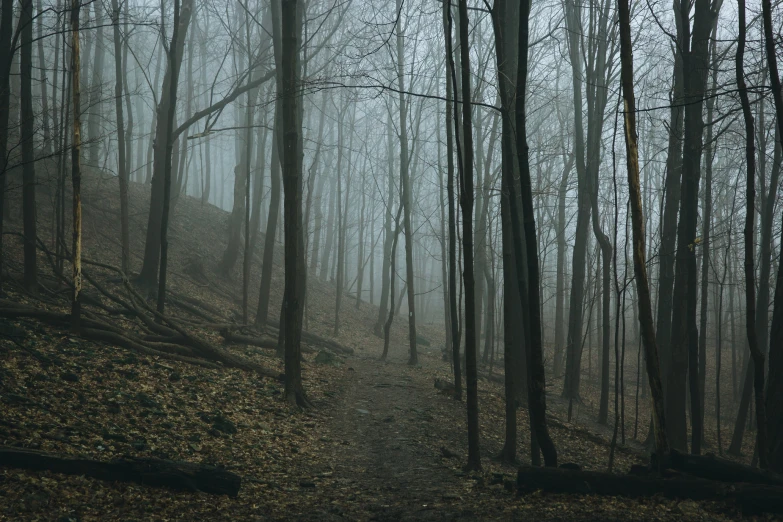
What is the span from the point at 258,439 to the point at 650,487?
487cm

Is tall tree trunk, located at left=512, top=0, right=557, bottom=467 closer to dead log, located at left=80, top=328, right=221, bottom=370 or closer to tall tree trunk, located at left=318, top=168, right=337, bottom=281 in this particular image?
dead log, located at left=80, top=328, right=221, bottom=370

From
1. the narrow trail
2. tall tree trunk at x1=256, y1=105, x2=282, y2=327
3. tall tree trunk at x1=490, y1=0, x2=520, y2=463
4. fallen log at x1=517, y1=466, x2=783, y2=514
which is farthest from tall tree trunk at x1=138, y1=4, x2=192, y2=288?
fallen log at x1=517, y1=466, x2=783, y2=514

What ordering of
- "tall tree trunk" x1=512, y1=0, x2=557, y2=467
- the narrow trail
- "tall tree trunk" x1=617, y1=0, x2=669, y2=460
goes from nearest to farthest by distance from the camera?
the narrow trail
"tall tree trunk" x1=617, y1=0, x2=669, y2=460
"tall tree trunk" x1=512, y1=0, x2=557, y2=467

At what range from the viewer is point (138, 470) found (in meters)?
4.95

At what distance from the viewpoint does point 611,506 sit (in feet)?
16.2

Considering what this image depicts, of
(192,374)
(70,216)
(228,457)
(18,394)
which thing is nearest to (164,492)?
(228,457)

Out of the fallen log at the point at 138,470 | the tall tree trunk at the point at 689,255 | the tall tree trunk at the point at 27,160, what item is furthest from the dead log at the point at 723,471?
the tall tree trunk at the point at 27,160

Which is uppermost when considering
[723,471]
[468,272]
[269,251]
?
[269,251]

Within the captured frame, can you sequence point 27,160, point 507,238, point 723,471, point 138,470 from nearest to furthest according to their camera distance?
point 138,470, point 723,471, point 27,160, point 507,238

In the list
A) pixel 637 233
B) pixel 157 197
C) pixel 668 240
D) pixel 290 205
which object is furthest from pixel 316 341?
pixel 637 233

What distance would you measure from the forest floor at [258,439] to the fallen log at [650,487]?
11 centimetres

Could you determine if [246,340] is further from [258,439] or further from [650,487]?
[650,487]

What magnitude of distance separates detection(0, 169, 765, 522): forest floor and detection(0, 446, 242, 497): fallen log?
79mm

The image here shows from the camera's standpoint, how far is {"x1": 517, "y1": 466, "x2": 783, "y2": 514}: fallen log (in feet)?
15.4
